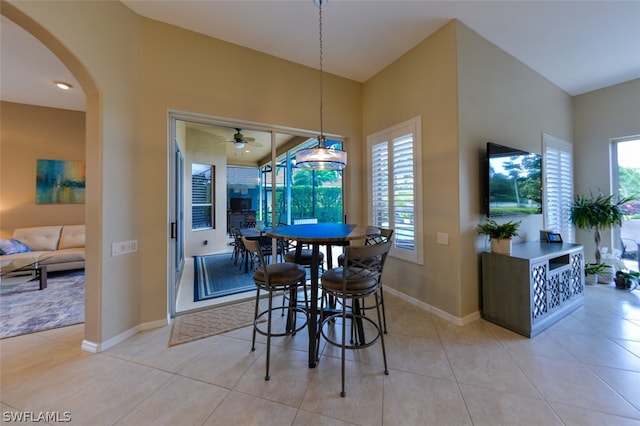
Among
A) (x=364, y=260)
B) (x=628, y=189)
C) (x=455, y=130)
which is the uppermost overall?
(x=455, y=130)

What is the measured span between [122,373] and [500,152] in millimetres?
4286

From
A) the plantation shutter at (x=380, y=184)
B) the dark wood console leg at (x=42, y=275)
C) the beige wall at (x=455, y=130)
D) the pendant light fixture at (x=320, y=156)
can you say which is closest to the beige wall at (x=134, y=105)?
the pendant light fixture at (x=320, y=156)

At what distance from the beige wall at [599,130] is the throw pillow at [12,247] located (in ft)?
32.3

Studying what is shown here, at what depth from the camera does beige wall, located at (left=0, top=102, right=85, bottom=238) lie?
4180mm

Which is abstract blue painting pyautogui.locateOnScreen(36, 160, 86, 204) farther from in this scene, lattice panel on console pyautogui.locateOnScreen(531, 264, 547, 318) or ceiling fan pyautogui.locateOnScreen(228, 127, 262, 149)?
lattice panel on console pyautogui.locateOnScreen(531, 264, 547, 318)

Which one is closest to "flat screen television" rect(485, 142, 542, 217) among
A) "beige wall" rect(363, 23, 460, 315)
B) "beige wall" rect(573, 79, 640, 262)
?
"beige wall" rect(363, 23, 460, 315)

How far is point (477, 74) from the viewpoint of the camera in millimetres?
2660

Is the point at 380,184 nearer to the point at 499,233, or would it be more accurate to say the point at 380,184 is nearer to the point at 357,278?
the point at 499,233

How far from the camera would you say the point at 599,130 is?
158 inches

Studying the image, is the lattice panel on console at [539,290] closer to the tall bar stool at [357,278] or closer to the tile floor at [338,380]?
the tile floor at [338,380]

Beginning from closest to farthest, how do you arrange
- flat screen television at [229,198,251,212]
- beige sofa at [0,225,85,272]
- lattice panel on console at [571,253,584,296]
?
lattice panel on console at [571,253,584,296] → beige sofa at [0,225,85,272] → flat screen television at [229,198,251,212]

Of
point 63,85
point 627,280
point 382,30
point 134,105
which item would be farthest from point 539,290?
point 63,85

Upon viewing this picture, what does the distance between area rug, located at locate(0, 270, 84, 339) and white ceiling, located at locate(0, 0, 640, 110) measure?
3169mm

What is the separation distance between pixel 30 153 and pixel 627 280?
407 inches
